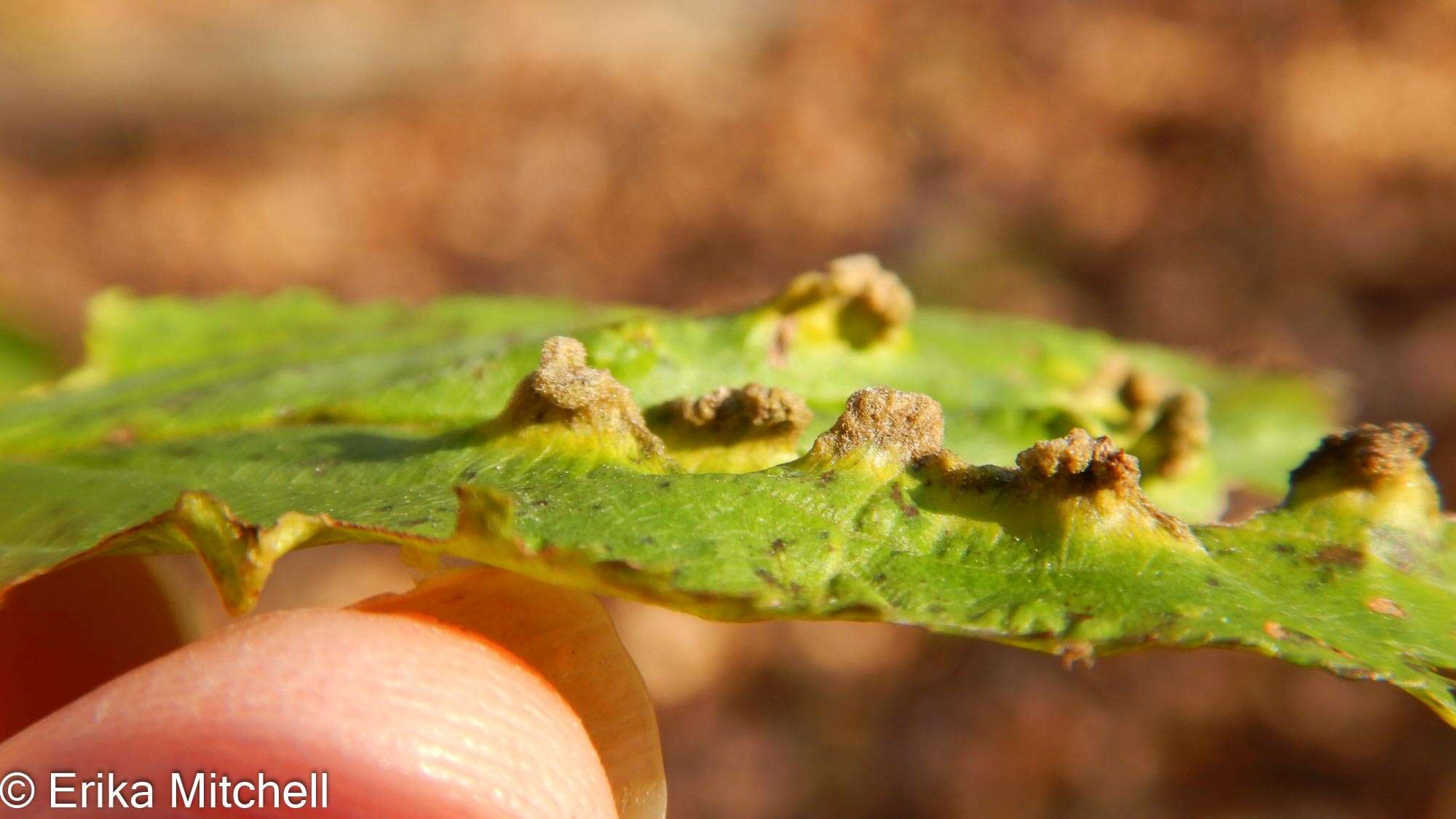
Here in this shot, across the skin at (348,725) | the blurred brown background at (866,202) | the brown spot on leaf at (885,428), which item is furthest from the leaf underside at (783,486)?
the blurred brown background at (866,202)

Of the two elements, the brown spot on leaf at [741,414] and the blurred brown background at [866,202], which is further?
the blurred brown background at [866,202]

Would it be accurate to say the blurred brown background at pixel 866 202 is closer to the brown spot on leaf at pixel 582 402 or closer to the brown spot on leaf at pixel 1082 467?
the brown spot on leaf at pixel 582 402

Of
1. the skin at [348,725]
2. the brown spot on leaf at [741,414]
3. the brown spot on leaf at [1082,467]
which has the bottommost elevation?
the skin at [348,725]

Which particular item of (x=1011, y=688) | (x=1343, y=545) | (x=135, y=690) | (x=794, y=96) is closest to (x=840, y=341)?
(x=1343, y=545)

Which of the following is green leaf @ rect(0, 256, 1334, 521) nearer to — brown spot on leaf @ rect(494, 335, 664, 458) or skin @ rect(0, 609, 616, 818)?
brown spot on leaf @ rect(494, 335, 664, 458)

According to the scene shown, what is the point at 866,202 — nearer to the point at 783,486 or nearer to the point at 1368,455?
the point at 1368,455

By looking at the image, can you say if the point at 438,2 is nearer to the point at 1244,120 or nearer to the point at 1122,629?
the point at 1244,120

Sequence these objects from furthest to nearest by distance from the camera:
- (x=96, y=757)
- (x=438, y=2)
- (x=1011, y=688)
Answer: (x=438, y=2), (x=1011, y=688), (x=96, y=757)
